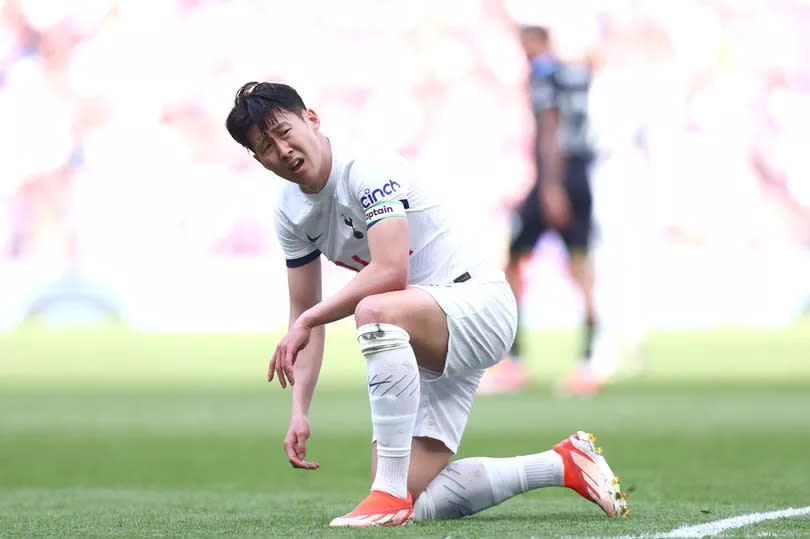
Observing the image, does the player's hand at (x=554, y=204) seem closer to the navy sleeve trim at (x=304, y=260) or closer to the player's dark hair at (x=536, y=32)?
the player's dark hair at (x=536, y=32)

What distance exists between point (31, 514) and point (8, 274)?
1837 cm

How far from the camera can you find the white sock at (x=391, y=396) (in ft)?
13.9

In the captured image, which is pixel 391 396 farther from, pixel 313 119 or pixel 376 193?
pixel 313 119

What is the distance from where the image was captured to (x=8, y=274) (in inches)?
889

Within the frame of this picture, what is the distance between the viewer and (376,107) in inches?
1153

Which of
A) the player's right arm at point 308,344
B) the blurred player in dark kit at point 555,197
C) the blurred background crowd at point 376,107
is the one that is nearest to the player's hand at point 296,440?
the player's right arm at point 308,344

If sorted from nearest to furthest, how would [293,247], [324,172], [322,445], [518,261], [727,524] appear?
[727,524] < [324,172] < [293,247] < [322,445] < [518,261]

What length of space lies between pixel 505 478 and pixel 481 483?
3.0 inches

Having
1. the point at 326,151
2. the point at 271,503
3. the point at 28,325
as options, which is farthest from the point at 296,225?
the point at 28,325

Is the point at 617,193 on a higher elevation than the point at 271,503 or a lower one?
higher

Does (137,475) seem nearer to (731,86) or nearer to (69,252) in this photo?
(69,252)

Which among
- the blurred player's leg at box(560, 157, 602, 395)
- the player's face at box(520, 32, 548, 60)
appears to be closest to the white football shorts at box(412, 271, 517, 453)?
the blurred player's leg at box(560, 157, 602, 395)

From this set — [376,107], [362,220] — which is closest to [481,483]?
[362,220]

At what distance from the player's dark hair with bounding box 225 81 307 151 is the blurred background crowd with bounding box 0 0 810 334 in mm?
21018
